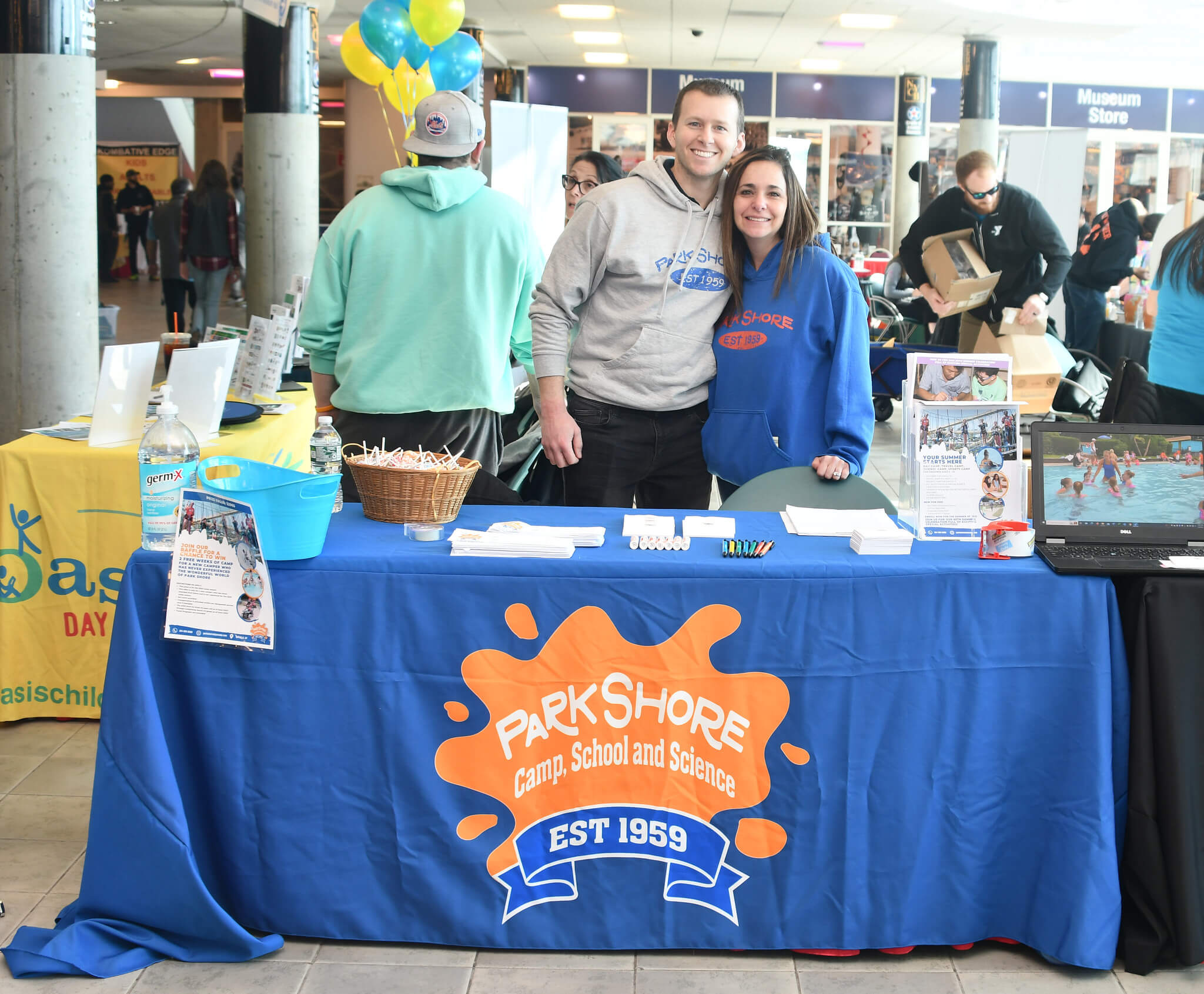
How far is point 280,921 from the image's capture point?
1988 mm

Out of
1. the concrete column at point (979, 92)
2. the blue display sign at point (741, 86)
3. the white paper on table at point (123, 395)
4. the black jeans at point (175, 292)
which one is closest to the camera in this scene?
the white paper on table at point (123, 395)

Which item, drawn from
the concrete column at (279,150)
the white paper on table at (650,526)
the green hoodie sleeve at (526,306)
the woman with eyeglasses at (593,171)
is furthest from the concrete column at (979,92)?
the white paper on table at (650,526)

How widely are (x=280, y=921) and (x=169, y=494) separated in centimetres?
75

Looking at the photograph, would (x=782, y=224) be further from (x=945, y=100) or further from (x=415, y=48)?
(x=945, y=100)

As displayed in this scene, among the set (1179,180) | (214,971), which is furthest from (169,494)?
(1179,180)

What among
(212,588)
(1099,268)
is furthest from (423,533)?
(1099,268)

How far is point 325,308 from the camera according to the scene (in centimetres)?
284

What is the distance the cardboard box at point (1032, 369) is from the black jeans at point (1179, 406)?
129 inches

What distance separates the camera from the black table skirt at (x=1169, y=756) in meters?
1.84

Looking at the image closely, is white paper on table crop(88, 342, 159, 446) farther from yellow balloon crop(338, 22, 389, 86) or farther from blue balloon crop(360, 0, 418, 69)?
yellow balloon crop(338, 22, 389, 86)

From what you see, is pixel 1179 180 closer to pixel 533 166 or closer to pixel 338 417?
pixel 533 166

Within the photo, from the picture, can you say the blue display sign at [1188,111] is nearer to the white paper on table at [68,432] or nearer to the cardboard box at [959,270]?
the cardboard box at [959,270]

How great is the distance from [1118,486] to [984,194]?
428 centimetres

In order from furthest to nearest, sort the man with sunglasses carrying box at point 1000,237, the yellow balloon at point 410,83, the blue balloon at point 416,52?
the yellow balloon at point 410,83 → the blue balloon at point 416,52 → the man with sunglasses carrying box at point 1000,237
